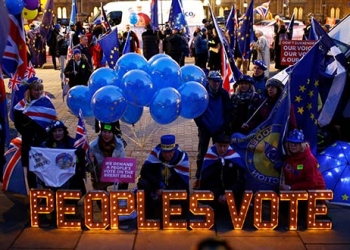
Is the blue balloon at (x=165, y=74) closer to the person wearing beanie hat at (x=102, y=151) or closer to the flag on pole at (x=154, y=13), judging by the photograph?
the person wearing beanie hat at (x=102, y=151)

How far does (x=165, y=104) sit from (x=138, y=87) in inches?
14.7

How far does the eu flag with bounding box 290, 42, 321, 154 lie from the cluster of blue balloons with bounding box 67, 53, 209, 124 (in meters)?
1.17

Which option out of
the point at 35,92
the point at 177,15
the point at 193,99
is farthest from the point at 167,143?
the point at 177,15

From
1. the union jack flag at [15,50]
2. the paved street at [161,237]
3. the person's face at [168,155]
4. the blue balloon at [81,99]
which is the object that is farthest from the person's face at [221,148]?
the union jack flag at [15,50]

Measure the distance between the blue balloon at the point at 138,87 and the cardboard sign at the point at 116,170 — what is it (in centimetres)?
→ 78

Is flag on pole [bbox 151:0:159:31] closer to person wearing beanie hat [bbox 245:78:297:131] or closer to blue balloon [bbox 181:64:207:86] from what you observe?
blue balloon [bbox 181:64:207:86]

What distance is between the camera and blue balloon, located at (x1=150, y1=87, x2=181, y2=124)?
683 cm

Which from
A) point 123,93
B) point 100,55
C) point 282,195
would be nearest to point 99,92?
point 123,93

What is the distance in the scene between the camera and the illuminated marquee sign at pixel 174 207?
642cm

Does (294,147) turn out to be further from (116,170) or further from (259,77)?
(259,77)

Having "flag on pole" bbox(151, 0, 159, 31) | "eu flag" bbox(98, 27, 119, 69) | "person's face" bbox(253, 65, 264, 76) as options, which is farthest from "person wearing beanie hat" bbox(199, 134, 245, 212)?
"flag on pole" bbox(151, 0, 159, 31)

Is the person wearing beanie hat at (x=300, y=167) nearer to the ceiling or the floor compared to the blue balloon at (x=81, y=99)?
nearer to the floor

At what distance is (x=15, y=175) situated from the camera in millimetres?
7328

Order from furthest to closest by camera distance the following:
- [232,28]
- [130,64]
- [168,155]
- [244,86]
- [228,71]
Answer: [232,28] < [228,71] < [244,86] < [130,64] < [168,155]
